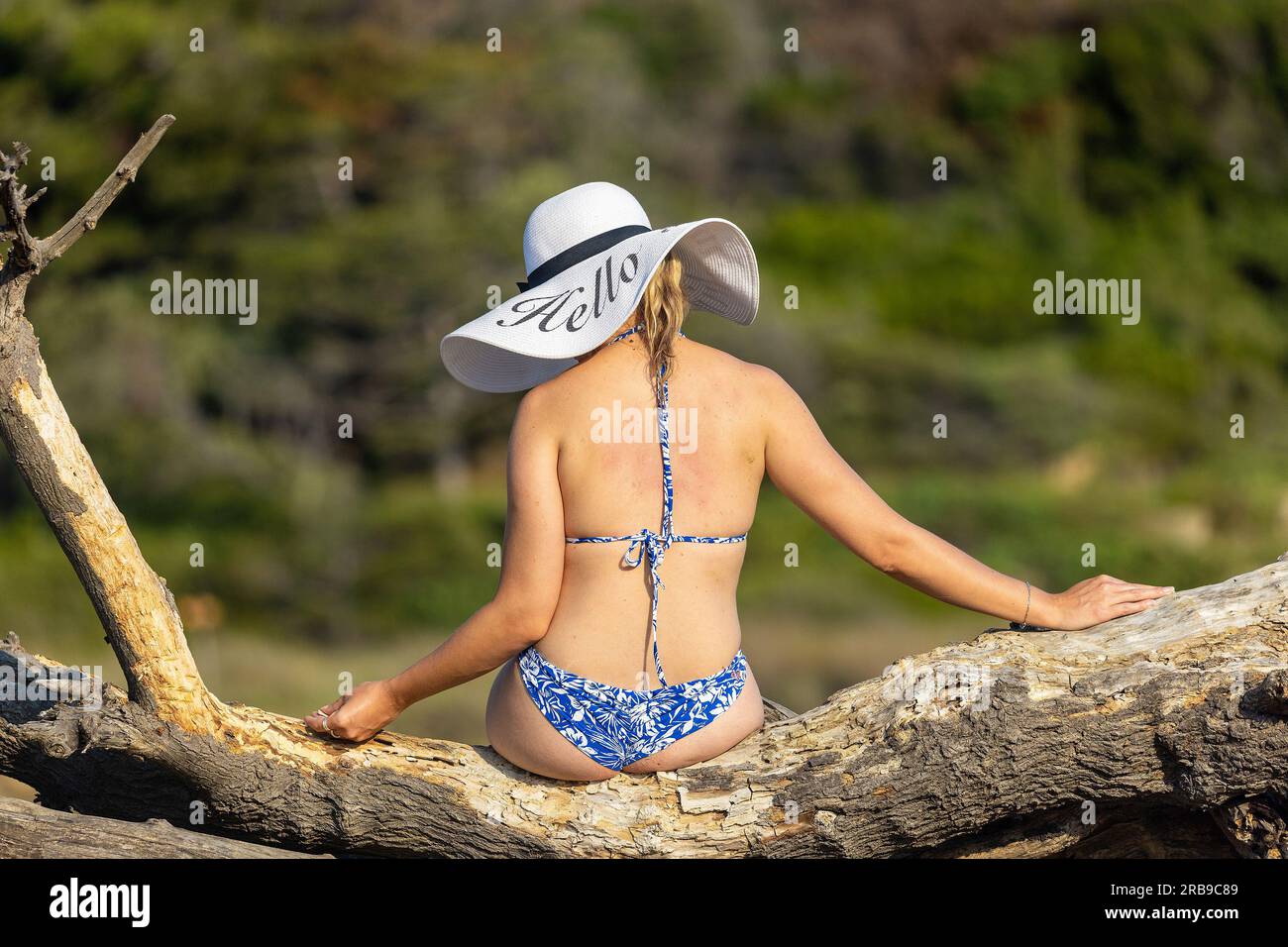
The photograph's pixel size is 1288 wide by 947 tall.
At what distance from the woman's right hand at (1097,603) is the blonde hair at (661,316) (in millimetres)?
1070

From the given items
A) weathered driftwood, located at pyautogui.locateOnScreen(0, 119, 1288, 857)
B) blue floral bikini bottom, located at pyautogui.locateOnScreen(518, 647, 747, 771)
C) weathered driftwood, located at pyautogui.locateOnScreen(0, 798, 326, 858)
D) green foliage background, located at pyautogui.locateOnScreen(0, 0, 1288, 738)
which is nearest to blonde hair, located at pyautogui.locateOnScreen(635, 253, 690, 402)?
blue floral bikini bottom, located at pyautogui.locateOnScreen(518, 647, 747, 771)

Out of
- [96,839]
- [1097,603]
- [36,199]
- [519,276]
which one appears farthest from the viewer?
[519,276]

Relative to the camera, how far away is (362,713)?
3.24 meters

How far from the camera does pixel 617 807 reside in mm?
3191

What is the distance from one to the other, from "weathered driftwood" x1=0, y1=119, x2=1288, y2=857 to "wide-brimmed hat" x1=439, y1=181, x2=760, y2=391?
2.95 ft

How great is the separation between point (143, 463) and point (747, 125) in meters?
10.9

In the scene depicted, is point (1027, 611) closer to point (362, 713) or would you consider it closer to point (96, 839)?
point (362, 713)

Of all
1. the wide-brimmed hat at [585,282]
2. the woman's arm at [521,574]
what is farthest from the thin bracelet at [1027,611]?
the woman's arm at [521,574]

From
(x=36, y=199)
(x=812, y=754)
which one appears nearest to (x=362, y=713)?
(x=812, y=754)

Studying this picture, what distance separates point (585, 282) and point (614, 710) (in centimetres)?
96

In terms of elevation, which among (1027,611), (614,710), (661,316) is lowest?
(614,710)

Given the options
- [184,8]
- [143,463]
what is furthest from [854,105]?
[143,463]

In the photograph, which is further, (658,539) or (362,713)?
(362,713)

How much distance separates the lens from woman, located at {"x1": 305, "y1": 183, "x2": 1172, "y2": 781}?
121 inches
